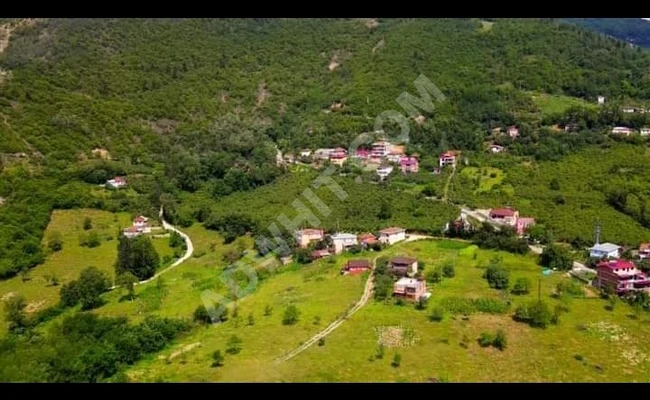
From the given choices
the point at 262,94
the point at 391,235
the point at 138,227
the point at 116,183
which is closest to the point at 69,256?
the point at 138,227

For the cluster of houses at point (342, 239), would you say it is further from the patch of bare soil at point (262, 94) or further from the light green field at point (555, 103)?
the patch of bare soil at point (262, 94)

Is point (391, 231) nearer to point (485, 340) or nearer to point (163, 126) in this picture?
point (485, 340)

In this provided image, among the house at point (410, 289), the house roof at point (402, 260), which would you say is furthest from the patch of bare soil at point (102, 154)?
the house at point (410, 289)

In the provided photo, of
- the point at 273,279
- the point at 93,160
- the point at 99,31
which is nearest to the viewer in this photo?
the point at 273,279

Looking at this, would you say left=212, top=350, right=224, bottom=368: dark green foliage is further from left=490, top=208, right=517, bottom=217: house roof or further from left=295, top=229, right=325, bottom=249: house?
left=490, top=208, right=517, bottom=217: house roof
